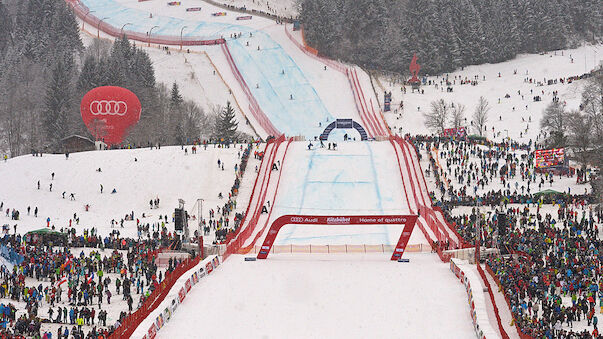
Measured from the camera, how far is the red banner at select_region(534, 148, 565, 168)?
47.8m

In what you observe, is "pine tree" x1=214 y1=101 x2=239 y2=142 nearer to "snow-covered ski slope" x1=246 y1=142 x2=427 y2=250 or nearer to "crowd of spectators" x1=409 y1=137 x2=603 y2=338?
"snow-covered ski slope" x1=246 y1=142 x2=427 y2=250

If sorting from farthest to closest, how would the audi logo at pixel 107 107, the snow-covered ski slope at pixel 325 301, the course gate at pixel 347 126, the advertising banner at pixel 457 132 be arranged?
1. the audi logo at pixel 107 107
2. the course gate at pixel 347 126
3. the advertising banner at pixel 457 132
4. the snow-covered ski slope at pixel 325 301

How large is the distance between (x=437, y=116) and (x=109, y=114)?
2312 cm

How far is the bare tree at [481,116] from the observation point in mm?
68500

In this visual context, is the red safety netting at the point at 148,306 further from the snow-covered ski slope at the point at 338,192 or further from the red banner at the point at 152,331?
the snow-covered ski slope at the point at 338,192

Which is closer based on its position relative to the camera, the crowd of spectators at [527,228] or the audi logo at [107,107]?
the crowd of spectators at [527,228]

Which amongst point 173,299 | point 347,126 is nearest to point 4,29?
point 347,126

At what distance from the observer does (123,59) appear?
80438 millimetres

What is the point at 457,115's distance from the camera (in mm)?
71625

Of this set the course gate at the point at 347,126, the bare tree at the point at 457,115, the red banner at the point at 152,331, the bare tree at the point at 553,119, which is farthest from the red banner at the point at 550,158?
the red banner at the point at 152,331

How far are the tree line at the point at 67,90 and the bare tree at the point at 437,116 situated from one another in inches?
542

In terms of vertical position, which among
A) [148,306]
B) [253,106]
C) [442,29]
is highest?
[442,29]

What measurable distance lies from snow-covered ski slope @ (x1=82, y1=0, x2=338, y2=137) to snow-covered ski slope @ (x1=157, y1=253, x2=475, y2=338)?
3950 centimetres

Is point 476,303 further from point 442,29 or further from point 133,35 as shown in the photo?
point 133,35
